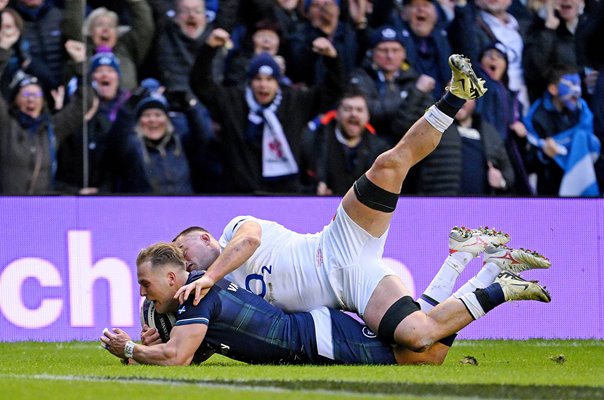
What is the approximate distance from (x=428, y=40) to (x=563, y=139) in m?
1.82

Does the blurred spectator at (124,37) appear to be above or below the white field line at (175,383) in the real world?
above

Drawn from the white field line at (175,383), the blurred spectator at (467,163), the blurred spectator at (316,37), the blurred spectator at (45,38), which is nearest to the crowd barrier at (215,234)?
the blurred spectator at (467,163)

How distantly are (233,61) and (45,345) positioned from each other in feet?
12.0

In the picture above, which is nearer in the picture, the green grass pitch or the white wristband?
the green grass pitch

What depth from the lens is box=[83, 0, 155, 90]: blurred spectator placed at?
1316 cm

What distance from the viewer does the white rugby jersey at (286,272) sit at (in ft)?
30.5

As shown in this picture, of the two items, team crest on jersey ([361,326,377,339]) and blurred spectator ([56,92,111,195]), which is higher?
blurred spectator ([56,92,111,195])

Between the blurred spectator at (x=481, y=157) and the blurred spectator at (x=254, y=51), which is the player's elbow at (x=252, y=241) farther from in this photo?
the blurred spectator at (x=481, y=157)

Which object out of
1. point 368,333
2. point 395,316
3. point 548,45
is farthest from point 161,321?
point 548,45

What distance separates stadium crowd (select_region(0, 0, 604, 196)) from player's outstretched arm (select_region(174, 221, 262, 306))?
4191 millimetres

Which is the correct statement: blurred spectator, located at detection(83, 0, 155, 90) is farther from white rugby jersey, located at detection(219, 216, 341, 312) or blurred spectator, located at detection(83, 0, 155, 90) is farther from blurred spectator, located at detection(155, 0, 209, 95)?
white rugby jersey, located at detection(219, 216, 341, 312)

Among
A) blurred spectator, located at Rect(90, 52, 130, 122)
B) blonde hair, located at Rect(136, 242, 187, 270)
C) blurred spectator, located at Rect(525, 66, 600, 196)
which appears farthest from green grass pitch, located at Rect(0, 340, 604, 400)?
blurred spectator, located at Rect(525, 66, 600, 196)

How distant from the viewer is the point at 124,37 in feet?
43.3

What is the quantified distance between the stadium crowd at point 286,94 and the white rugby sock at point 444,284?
12.1 feet
